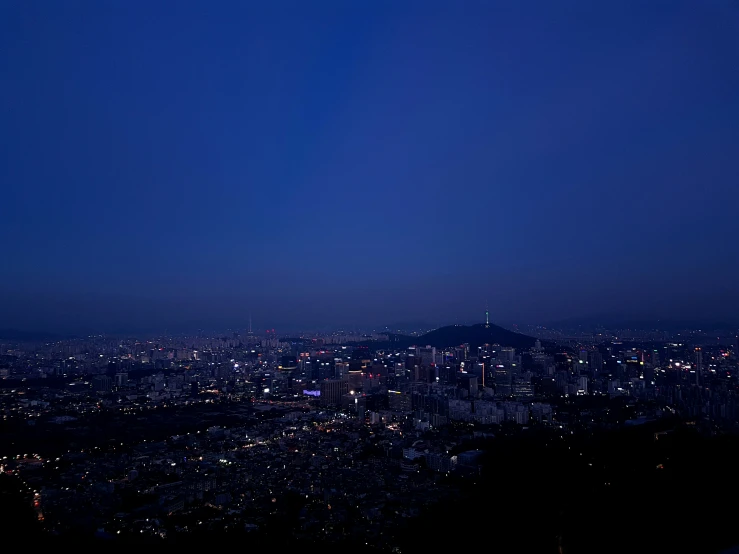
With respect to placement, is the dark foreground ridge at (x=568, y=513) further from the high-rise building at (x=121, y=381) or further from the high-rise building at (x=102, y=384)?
the high-rise building at (x=121, y=381)

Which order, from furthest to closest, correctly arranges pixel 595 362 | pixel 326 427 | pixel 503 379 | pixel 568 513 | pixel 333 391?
1. pixel 595 362
2. pixel 503 379
3. pixel 333 391
4. pixel 326 427
5. pixel 568 513

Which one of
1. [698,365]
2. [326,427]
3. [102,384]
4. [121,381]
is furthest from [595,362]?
[102,384]

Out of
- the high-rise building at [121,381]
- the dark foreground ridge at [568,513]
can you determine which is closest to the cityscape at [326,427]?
the dark foreground ridge at [568,513]

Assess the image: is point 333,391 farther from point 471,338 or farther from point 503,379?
point 471,338

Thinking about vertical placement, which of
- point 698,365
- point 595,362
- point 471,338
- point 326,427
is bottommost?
point 326,427

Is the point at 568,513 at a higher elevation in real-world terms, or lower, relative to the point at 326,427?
higher

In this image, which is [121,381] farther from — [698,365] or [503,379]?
[698,365]

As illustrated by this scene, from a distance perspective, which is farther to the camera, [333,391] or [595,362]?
[595,362]

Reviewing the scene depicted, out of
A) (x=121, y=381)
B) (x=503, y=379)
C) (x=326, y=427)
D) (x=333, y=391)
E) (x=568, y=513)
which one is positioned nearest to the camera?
(x=568, y=513)

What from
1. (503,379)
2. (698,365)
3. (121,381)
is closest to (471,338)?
(503,379)

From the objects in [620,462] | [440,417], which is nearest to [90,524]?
[620,462]

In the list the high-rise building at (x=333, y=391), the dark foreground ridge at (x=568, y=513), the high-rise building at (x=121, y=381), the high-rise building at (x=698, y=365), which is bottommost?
the high-rise building at (x=333, y=391)
